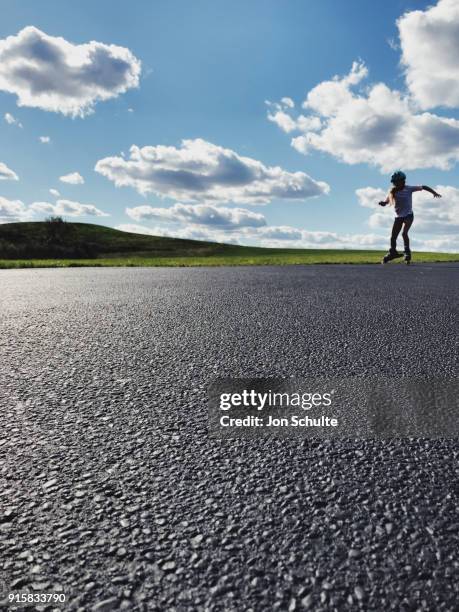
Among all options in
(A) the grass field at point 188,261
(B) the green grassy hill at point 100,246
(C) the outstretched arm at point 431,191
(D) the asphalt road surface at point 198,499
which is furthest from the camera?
(B) the green grassy hill at point 100,246

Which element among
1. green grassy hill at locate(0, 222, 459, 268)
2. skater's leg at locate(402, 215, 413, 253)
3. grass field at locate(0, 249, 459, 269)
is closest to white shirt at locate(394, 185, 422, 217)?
skater's leg at locate(402, 215, 413, 253)

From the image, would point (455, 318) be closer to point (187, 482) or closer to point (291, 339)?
point (291, 339)

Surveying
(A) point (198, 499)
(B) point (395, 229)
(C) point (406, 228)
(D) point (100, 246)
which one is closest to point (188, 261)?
(B) point (395, 229)

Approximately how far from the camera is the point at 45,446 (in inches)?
77.0

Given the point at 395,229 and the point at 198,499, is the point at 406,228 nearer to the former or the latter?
the point at 395,229

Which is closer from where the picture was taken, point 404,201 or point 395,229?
point 404,201

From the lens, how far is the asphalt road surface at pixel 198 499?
3.84 feet

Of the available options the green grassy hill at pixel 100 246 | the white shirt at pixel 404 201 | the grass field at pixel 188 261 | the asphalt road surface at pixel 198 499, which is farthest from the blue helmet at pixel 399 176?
the green grassy hill at pixel 100 246

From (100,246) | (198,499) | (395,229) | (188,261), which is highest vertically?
(100,246)

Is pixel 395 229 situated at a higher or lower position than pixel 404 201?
lower

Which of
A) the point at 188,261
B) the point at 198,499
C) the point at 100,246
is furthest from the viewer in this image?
the point at 100,246

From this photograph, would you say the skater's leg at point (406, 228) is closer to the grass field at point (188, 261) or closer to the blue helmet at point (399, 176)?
the blue helmet at point (399, 176)

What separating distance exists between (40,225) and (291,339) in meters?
80.4

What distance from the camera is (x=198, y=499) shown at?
1559mm
